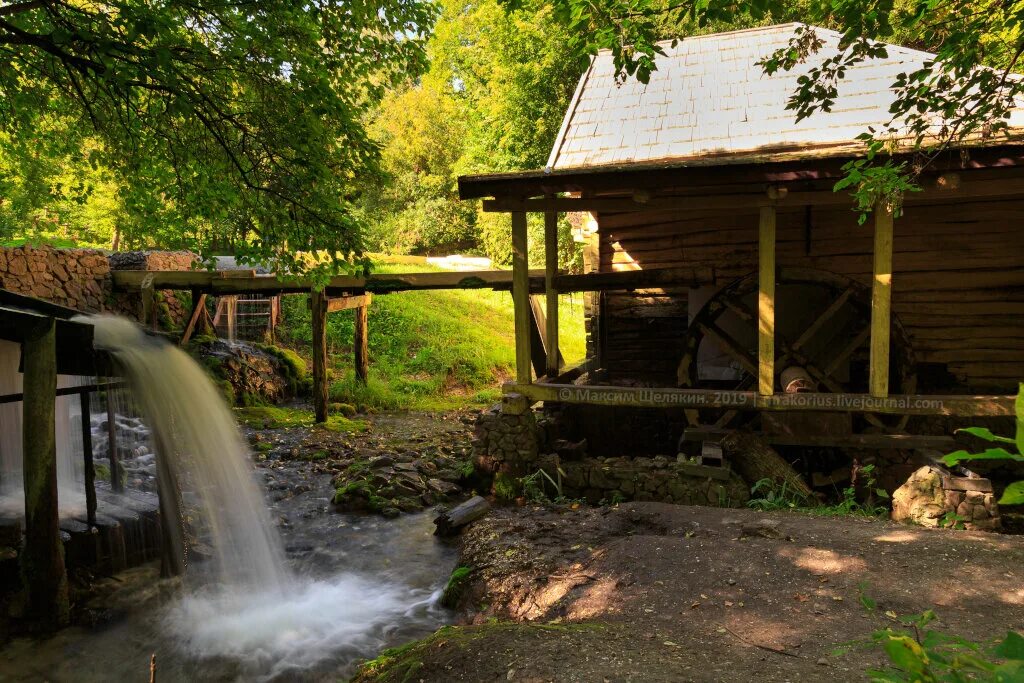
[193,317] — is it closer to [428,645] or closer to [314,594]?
[314,594]

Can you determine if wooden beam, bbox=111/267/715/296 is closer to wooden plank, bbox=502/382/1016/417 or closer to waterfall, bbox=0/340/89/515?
wooden plank, bbox=502/382/1016/417

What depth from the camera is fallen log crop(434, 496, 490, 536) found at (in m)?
6.64

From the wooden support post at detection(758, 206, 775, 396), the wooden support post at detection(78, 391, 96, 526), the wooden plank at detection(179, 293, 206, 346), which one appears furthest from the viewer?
the wooden plank at detection(179, 293, 206, 346)

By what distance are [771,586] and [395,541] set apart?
148 inches

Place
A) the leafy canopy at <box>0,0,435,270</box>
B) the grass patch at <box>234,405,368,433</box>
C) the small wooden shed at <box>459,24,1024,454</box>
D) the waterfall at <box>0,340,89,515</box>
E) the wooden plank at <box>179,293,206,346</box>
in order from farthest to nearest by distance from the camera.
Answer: the wooden plank at <box>179,293,206,346</box> → the grass patch at <box>234,405,368,433</box> → the small wooden shed at <box>459,24,1024,454</box> → the waterfall at <box>0,340,89,515</box> → the leafy canopy at <box>0,0,435,270</box>

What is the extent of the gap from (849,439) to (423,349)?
39.7ft

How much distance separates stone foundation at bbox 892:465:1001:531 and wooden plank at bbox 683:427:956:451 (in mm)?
1432

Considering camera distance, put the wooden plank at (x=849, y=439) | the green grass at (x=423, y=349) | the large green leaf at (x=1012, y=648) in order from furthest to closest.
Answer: the green grass at (x=423, y=349) < the wooden plank at (x=849, y=439) < the large green leaf at (x=1012, y=648)

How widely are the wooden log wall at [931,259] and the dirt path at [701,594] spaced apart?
3.91 m

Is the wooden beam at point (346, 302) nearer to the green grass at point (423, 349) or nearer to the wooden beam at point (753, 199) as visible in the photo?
the green grass at point (423, 349)

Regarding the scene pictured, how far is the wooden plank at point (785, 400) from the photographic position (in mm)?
6555

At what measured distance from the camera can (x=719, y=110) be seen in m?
8.48

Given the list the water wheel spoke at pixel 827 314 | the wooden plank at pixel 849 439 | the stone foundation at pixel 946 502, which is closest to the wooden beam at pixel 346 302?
the wooden plank at pixel 849 439

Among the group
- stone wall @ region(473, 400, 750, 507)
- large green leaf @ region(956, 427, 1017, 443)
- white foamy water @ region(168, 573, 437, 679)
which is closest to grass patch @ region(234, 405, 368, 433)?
stone wall @ region(473, 400, 750, 507)
